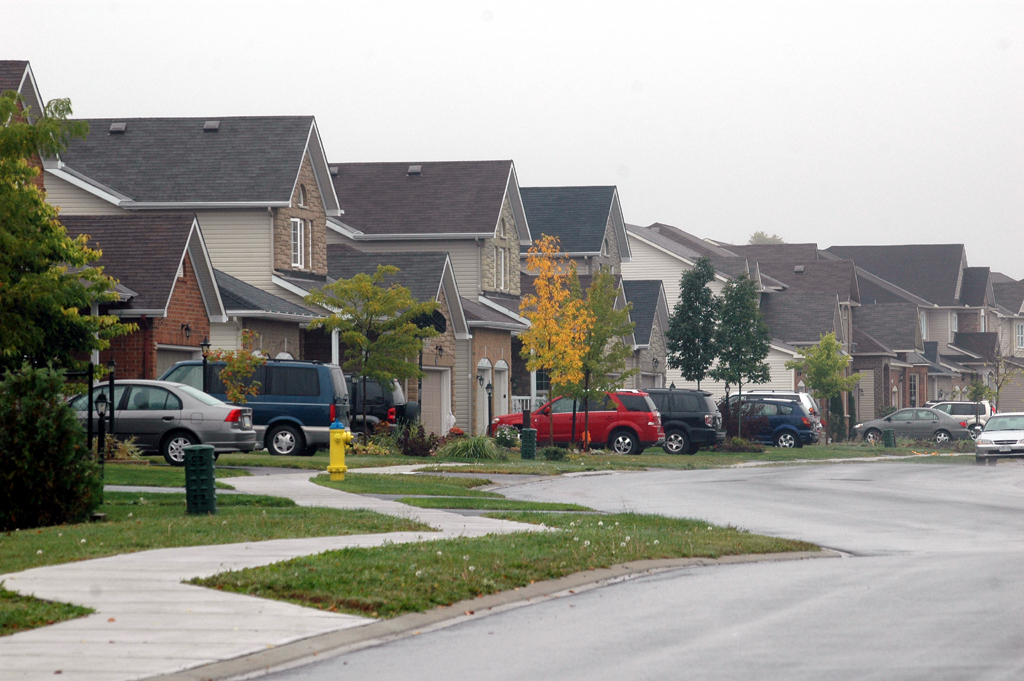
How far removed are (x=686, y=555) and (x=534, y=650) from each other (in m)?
5.18

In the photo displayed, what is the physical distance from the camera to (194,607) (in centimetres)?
1012

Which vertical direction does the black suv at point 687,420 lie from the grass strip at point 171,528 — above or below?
above

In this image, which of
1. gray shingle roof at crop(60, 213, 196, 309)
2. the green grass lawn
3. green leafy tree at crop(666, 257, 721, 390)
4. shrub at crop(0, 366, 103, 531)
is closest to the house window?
gray shingle roof at crop(60, 213, 196, 309)

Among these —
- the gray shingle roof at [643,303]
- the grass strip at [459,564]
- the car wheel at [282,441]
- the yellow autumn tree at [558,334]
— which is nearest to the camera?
the grass strip at [459,564]

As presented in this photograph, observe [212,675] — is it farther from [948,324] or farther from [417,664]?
[948,324]

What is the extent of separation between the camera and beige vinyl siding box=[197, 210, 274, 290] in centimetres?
3953

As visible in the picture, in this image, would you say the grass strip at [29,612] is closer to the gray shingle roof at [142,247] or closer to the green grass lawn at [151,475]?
the green grass lawn at [151,475]

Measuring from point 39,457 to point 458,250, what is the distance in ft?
111

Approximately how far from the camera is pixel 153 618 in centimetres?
976

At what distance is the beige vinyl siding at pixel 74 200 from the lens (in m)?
39.9

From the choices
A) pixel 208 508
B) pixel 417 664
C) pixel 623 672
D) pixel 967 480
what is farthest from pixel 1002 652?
pixel 967 480

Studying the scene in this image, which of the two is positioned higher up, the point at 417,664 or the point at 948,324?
the point at 948,324

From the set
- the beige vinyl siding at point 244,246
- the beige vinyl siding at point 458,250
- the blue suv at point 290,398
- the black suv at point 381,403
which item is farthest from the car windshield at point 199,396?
the beige vinyl siding at point 458,250

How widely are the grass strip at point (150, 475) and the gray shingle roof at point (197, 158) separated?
53.7ft
